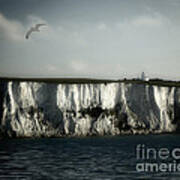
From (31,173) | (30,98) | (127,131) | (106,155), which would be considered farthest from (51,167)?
(127,131)

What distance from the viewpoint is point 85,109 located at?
255ft

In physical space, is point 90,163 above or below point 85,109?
below

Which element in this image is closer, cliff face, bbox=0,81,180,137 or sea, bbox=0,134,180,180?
sea, bbox=0,134,180,180

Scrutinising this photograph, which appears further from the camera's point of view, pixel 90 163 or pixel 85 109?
pixel 85 109

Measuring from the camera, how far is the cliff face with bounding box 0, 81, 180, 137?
71812mm

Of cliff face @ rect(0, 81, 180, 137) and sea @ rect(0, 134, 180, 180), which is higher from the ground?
cliff face @ rect(0, 81, 180, 137)

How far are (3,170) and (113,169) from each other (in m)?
8.98

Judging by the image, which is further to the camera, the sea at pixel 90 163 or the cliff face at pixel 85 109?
the cliff face at pixel 85 109

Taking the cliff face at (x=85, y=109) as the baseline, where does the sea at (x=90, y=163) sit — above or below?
below

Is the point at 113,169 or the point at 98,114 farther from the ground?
the point at 98,114

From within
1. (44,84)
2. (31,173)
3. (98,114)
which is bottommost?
(31,173)

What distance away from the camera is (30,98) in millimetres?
73438

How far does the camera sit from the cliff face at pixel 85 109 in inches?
2827

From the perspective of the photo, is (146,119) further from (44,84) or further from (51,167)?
(51,167)
